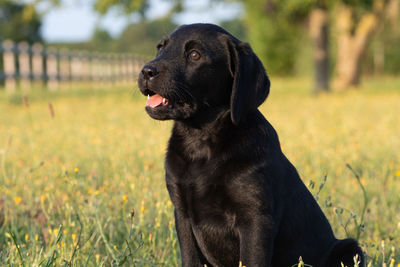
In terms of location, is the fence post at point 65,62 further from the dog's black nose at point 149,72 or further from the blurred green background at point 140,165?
the dog's black nose at point 149,72

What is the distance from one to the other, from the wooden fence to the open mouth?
1206 cm

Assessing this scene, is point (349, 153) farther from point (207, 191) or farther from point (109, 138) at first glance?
point (207, 191)

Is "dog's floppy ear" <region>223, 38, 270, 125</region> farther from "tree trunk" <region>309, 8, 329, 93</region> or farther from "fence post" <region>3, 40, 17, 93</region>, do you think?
"fence post" <region>3, 40, 17, 93</region>

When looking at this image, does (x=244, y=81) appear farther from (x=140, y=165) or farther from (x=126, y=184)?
(x=140, y=165)

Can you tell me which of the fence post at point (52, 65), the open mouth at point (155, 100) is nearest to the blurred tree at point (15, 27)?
the fence post at point (52, 65)

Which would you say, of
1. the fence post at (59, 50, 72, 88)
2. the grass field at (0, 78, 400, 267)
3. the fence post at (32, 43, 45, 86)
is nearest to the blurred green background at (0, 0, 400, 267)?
the grass field at (0, 78, 400, 267)

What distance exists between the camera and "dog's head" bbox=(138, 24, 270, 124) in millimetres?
2824

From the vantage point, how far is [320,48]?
21.7 m

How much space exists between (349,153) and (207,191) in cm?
479

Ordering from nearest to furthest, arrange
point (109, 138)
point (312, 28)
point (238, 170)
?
point (238, 170), point (109, 138), point (312, 28)

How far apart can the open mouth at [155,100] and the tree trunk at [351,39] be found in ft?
66.8

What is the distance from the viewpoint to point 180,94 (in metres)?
2.83

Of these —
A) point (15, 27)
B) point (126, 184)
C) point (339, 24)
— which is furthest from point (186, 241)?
point (15, 27)

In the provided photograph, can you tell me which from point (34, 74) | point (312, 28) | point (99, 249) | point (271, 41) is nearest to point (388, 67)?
point (271, 41)
